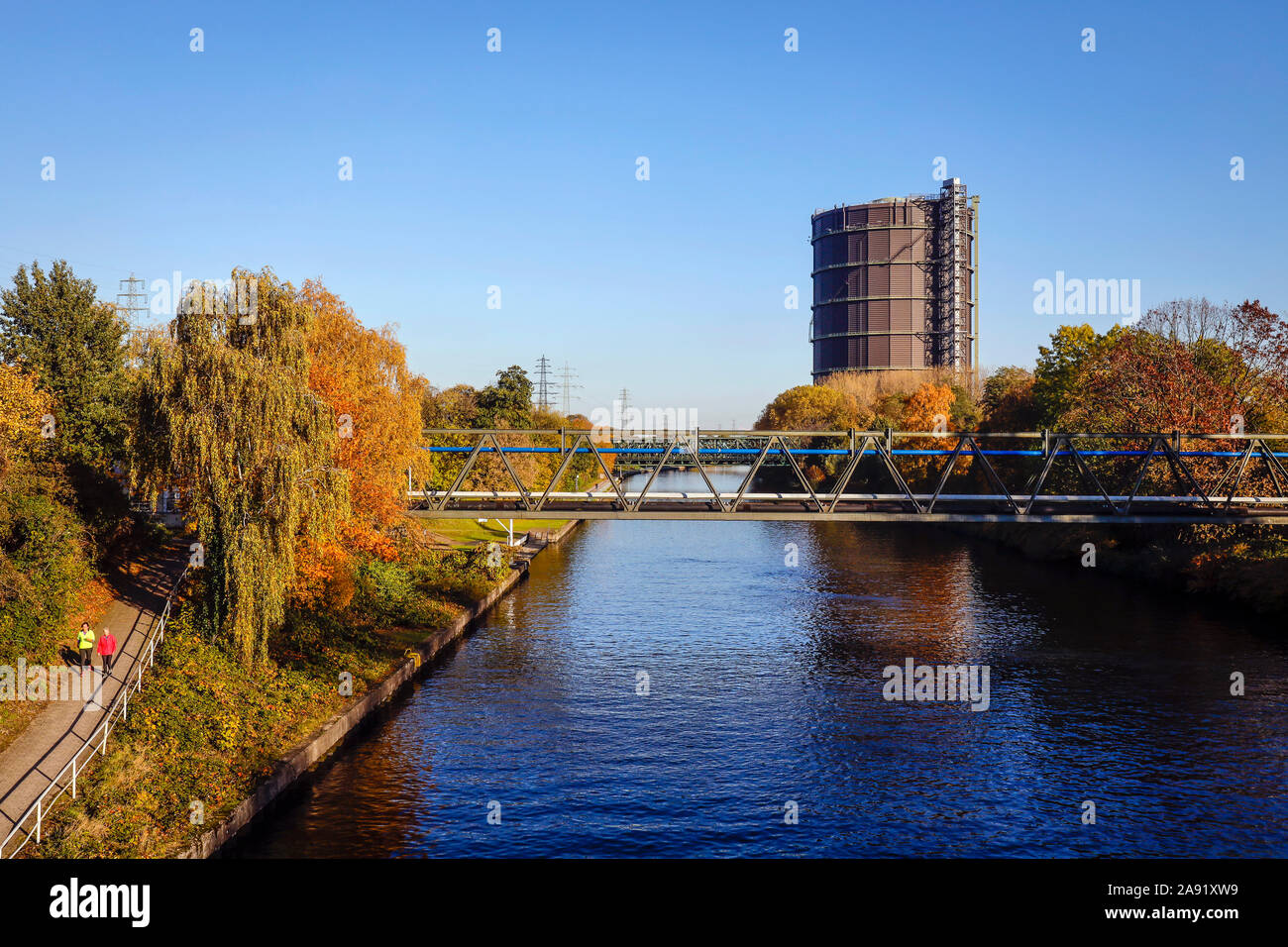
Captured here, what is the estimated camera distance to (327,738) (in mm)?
26688

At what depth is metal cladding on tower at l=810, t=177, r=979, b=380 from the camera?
134m

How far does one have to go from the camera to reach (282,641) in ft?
103

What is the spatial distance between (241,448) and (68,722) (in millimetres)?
8179

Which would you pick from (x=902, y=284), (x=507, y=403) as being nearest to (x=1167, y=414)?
(x=507, y=403)

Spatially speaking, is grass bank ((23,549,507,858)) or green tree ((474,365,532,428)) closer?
grass bank ((23,549,507,858))

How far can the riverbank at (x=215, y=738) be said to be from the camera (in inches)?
771

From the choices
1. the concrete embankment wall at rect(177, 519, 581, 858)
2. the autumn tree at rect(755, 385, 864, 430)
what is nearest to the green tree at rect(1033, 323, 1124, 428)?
the autumn tree at rect(755, 385, 864, 430)

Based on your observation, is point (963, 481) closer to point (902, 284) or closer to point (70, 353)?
point (902, 284)

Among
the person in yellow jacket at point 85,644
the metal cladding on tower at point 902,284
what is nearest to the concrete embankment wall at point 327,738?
the person in yellow jacket at point 85,644

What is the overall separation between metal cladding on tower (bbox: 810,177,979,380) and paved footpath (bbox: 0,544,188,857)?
11333 centimetres

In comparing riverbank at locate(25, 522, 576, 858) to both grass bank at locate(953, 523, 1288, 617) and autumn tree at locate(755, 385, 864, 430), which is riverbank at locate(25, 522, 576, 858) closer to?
grass bank at locate(953, 523, 1288, 617)

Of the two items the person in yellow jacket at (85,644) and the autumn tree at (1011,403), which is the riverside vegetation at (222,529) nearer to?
the person in yellow jacket at (85,644)

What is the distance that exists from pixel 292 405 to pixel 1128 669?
2964 centimetres
